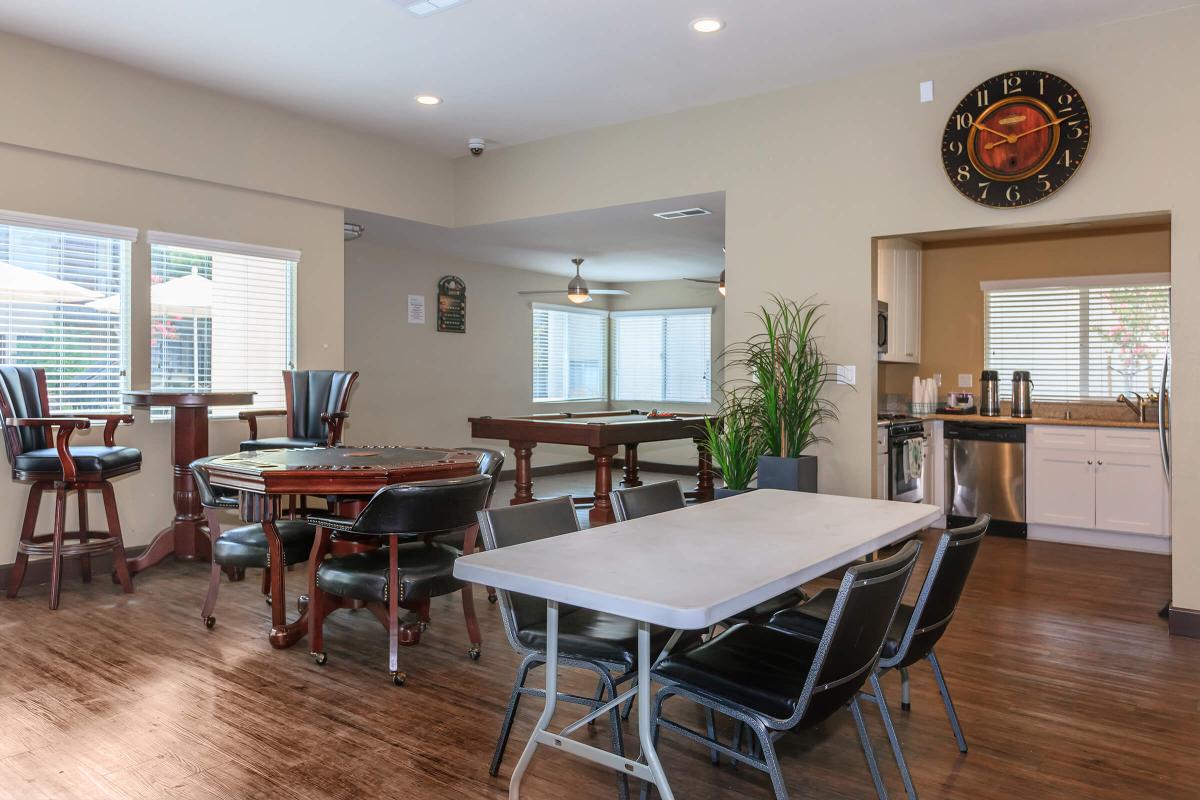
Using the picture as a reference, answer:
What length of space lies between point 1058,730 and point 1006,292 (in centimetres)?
467

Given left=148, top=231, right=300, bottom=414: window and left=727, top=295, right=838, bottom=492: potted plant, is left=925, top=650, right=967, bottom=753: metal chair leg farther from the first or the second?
left=148, top=231, right=300, bottom=414: window

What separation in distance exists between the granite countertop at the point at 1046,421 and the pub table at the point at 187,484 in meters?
4.86

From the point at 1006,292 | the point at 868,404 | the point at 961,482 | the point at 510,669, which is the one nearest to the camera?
the point at 510,669

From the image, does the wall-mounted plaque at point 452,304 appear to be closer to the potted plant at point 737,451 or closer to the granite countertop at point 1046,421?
the potted plant at point 737,451

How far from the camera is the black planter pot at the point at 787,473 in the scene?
4781 mm

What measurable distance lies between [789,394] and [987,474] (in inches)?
86.5

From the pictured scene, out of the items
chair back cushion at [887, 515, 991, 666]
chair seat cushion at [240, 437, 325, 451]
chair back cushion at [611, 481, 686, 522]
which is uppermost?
chair seat cushion at [240, 437, 325, 451]

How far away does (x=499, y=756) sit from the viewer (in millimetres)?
2463

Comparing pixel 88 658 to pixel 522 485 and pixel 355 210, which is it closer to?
pixel 522 485

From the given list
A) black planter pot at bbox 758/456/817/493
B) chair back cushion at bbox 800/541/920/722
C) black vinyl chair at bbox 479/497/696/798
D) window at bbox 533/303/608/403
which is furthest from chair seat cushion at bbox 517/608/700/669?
window at bbox 533/303/608/403

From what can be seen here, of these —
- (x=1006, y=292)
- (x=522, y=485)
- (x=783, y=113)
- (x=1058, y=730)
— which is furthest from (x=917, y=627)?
(x=1006, y=292)

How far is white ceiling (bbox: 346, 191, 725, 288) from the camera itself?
253 inches

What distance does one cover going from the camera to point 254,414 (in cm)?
538

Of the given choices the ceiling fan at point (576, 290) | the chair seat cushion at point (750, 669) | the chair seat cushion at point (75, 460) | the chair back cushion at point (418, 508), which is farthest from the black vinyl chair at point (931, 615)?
the ceiling fan at point (576, 290)
